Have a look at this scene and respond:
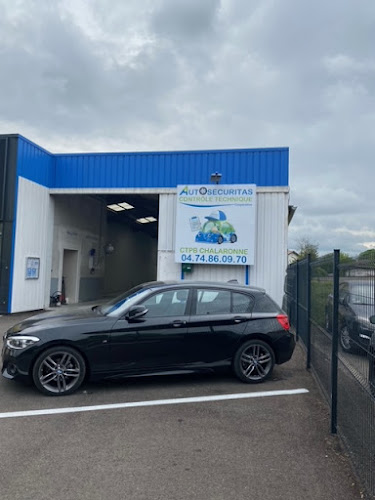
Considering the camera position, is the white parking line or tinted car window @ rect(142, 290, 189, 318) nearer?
the white parking line

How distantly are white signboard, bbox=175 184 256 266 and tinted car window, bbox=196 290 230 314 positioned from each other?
7472 mm

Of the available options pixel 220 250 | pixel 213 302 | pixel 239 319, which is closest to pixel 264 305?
pixel 239 319

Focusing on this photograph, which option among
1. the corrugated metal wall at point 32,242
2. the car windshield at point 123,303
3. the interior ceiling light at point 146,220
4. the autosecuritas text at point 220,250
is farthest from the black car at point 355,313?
the interior ceiling light at point 146,220

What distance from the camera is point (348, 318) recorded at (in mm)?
3826

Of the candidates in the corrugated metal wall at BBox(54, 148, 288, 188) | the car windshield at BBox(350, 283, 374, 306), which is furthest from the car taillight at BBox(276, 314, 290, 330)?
the corrugated metal wall at BBox(54, 148, 288, 188)

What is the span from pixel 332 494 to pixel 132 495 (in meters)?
1.49

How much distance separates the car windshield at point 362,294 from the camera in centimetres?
315

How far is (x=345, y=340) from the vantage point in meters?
3.94

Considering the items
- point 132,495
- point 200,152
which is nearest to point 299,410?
point 132,495

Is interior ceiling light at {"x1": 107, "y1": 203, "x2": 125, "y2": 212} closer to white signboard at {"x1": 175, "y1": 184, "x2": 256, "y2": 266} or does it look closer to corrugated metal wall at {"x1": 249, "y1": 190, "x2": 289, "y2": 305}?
white signboard at {"x1": 175, "y1": 184, "x2": 256, "y2": 266}

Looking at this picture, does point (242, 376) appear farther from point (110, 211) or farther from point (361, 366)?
point (110, 211)

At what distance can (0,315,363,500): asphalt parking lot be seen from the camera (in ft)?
10.4

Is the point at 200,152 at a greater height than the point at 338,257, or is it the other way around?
the point at 200,152

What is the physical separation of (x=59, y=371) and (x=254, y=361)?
268 centimetres
